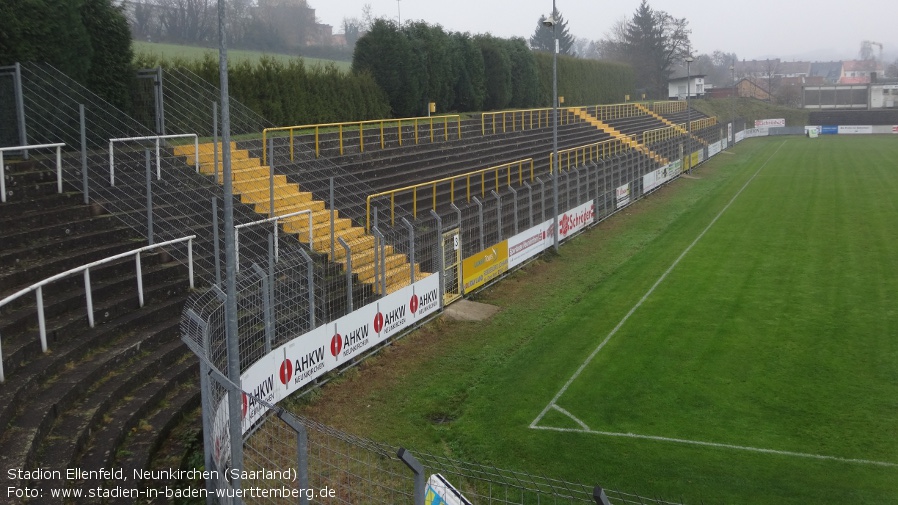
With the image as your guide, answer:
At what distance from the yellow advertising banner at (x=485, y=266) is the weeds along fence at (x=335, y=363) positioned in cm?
6

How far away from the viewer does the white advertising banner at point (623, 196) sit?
34.3 metres

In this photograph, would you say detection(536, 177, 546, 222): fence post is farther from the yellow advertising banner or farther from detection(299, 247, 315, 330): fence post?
detection(299, 247, 315, 330): fence post

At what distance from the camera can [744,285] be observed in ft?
69.0

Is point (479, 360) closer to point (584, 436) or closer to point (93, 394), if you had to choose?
point (584, 436)

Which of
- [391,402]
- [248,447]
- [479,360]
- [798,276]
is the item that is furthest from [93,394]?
[798,276]

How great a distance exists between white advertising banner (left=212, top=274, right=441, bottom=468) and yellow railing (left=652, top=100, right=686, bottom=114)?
5277 cm

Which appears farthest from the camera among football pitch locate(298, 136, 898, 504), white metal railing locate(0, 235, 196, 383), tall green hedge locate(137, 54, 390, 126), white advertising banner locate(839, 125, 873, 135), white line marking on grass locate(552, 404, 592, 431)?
white advertising banner locate(839, 125, 873, 135)

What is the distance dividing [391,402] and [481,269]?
800 centimetres

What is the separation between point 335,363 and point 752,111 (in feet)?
296

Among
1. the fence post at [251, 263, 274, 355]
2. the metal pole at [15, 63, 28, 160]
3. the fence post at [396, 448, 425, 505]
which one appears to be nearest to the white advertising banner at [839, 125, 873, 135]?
the metal pole at [15, 63, 28, 160]

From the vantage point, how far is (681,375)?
47.1 feet

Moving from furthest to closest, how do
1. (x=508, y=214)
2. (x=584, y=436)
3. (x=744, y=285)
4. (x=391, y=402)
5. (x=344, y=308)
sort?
(x=508, y=214) → (x=744, y=285) → (x=344, y=308) → (x=391, y=402) → (x=584, y=436)

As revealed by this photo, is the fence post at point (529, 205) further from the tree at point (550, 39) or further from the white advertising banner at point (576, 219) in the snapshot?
the tree at point (550, 39)

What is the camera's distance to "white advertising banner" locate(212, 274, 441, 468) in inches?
423
